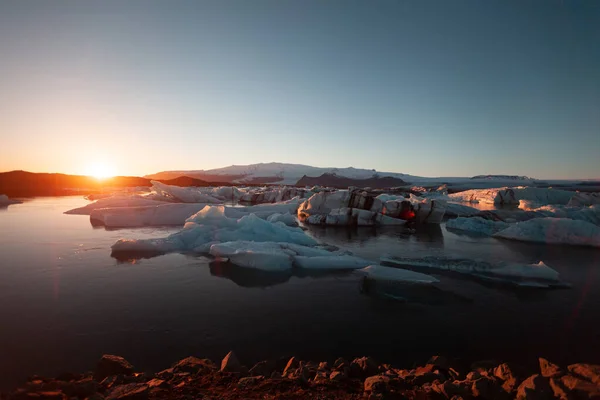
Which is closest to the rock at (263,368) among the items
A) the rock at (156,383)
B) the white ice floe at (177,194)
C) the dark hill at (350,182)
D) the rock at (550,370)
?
the rock at (156,383)

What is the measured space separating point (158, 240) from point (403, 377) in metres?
6.10

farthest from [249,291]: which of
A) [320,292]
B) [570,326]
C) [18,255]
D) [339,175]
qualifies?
[339,175]

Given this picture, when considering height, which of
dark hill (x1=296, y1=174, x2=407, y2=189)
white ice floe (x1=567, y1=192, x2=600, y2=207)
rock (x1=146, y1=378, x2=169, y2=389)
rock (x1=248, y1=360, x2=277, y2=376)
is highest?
dark hill (x1=296, y1=174, x2=407, y2=189)

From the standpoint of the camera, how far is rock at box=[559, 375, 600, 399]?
1771 millimetres

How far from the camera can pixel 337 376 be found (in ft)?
7.00

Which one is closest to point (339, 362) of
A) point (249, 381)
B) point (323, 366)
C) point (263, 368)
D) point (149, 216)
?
point (323, 366)

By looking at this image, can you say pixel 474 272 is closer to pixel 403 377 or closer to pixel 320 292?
pixel 320 292

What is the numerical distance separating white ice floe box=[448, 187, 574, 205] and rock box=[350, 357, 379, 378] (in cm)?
2028

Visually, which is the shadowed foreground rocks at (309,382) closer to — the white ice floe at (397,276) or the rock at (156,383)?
the rock at (156,383)

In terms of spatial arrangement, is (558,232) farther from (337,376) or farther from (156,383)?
(156,383)

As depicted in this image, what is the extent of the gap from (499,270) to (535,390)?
3807 millimetres

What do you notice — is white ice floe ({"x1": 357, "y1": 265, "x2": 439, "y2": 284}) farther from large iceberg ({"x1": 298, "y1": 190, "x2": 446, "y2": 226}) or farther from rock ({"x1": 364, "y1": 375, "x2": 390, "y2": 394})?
large iceberg ({"x1": 298, "y1": 190, "x2": 446, "y2": 226})

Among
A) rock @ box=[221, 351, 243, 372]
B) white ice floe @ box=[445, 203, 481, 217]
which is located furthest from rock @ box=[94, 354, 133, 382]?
white ice floe @ box=[445, 203, 481, 217]

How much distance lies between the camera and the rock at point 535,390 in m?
1.80
